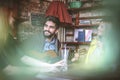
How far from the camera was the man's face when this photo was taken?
4.38ft

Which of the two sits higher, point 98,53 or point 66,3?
point 66,3

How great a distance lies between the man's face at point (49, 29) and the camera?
1334mm

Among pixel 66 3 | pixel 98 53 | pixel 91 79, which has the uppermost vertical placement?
pixel 66 3

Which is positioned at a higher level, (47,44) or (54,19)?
(54,19)

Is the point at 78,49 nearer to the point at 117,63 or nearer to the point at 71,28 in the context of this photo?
the point at 71,28

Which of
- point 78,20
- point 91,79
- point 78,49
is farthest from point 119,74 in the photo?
point 78,20

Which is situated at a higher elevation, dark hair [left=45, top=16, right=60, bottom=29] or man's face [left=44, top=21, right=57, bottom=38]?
dark hair [left=45, top=16, right=60, bottom=29]

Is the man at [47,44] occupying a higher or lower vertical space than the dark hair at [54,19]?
lower

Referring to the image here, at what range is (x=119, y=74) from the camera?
138 cm

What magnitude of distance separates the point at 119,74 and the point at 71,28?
369 millimetres

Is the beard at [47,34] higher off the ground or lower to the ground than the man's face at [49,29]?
lower

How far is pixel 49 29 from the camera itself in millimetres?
1346

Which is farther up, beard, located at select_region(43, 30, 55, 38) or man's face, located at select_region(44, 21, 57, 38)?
man's face, located at select_region(44, 21, 57, 38)

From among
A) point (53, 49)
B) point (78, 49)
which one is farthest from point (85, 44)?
point (53, 49)
